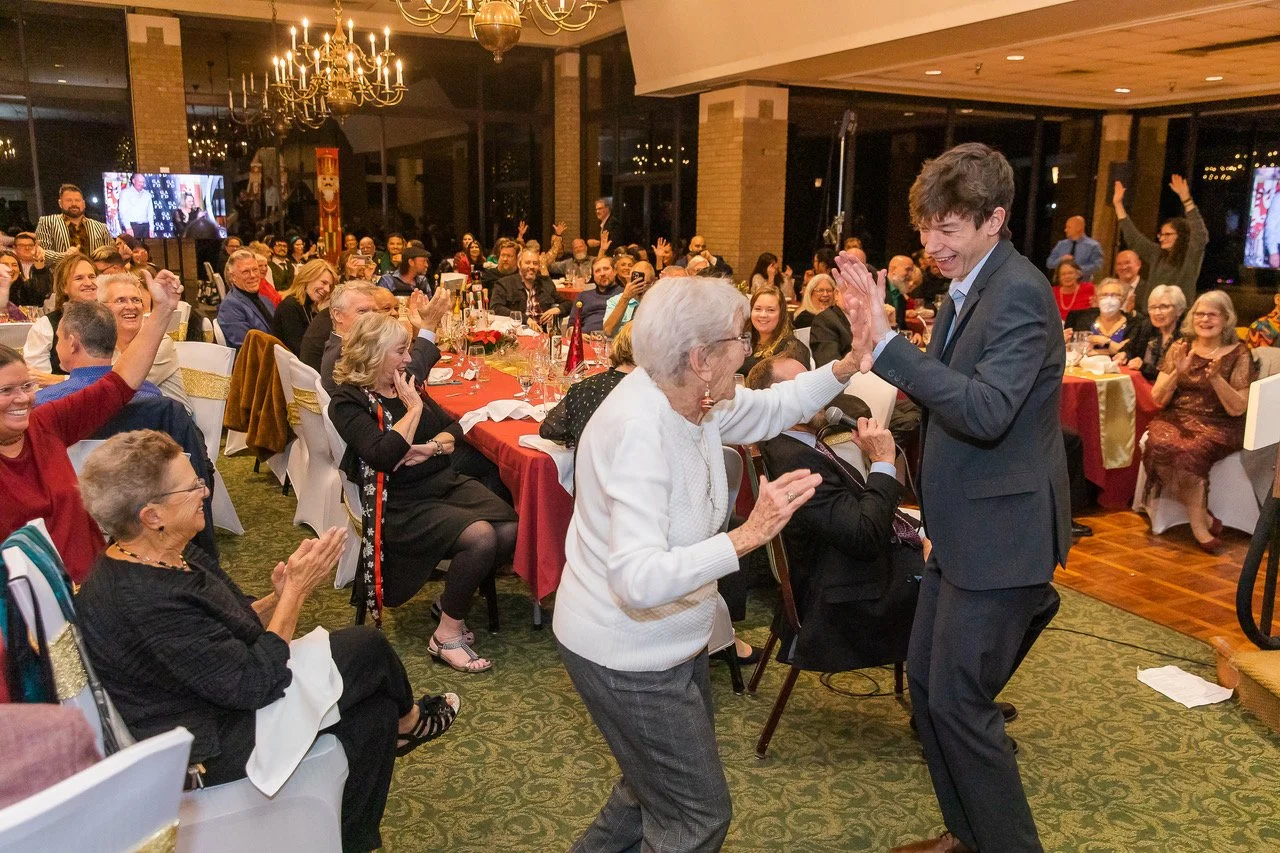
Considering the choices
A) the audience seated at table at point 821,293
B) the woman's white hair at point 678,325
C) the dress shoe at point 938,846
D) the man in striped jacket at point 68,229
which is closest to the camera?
the woman's white hair at point 678,325

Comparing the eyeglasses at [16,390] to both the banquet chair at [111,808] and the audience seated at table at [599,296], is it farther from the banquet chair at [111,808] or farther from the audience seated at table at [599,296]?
the audience seated at table at [599,296]

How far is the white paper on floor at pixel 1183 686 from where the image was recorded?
3.51 metres

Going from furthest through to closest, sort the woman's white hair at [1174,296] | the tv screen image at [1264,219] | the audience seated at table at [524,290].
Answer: the tv screen image at [1264,219] < the audience seated at table at [524,290] < the woman's white hair at [1174,296]

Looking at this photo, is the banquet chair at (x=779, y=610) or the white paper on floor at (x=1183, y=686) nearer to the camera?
the banquet chair at (x=779, y=610)

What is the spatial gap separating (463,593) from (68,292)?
3.20 m

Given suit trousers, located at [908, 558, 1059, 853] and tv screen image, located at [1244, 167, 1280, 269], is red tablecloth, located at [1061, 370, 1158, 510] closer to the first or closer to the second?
suit trousers, located at [908, 558, 1059, 853]

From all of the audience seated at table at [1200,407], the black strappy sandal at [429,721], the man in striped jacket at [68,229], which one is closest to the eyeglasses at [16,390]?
the black strappy sandal at [429,721]

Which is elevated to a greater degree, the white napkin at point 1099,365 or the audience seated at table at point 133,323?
the audience seated at table at point 133,323

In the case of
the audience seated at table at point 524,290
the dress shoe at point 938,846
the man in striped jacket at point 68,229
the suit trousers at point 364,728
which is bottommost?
the dress shoe at point 938,846

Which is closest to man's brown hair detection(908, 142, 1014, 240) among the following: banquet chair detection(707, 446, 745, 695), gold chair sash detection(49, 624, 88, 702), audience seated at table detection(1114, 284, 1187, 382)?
banquet chair detection(707, 446, 745, 695)

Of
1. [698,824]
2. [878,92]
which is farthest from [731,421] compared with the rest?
[878,92]

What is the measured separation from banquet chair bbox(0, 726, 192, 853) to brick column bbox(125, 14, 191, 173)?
1209cm

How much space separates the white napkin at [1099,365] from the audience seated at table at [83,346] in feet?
16.4

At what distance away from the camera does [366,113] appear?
13.2m
